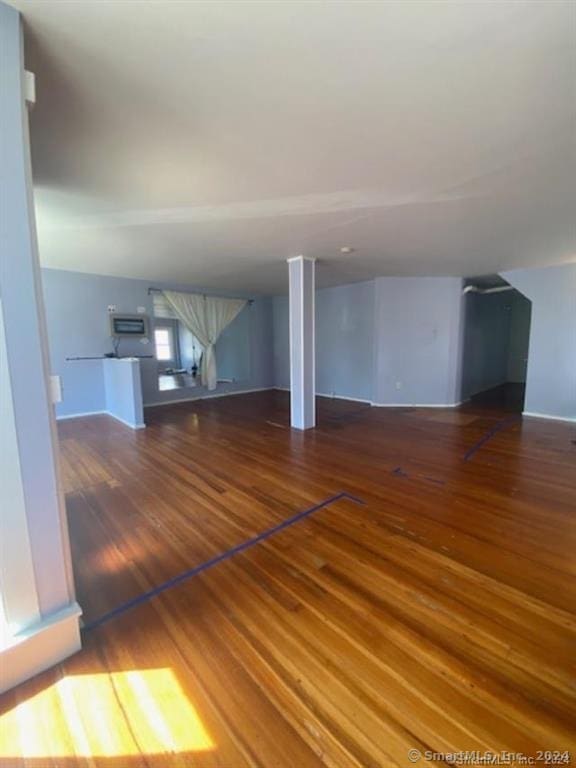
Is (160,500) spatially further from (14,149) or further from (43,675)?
(14,149)

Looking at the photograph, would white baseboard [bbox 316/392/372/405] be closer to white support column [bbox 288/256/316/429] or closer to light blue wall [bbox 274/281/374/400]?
light blue wall [bbox 274/281/374/400]

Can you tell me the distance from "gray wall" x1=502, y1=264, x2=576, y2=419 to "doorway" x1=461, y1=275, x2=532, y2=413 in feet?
1.49

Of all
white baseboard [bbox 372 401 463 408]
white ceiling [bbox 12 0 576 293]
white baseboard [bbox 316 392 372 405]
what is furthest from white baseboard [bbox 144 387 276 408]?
white ceiling [bbox 12 0 576 293]

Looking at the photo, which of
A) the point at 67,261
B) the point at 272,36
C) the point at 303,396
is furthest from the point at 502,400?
the point at 67,261

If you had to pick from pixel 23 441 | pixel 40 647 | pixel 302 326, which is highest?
pixel 302 326

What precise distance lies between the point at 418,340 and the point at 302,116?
4.91 metres

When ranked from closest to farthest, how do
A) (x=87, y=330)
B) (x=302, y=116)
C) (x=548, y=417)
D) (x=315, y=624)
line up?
1. (x=315, y=624)
2. (x=302, y=116)
3. (x=548, y=417)
4. (x=87, y=330)

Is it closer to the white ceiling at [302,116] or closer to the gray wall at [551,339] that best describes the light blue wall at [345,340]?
the gray wall at [551,339]

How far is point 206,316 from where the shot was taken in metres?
6.77

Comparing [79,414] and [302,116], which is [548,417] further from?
[79,414]

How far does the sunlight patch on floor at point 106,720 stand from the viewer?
1003mm

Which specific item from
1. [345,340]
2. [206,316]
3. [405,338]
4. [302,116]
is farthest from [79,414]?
[405,338]

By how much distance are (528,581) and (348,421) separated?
11.0 ft

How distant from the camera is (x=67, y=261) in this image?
15.0 ft
